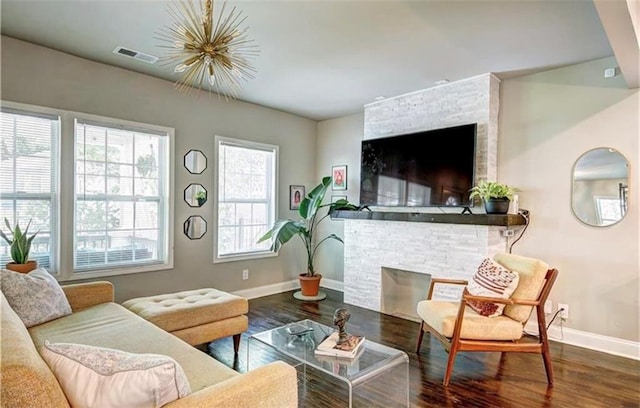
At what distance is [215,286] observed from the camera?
465cm

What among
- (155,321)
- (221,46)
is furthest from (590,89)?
(155,321)

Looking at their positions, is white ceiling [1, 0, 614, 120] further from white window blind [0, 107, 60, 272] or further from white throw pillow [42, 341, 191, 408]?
white throw pillow [42, 341, 191, 408]

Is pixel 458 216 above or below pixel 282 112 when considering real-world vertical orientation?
below

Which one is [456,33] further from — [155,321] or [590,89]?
[155,321]

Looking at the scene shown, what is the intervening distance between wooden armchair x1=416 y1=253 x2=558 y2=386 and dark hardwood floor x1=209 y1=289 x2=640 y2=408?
0.15m

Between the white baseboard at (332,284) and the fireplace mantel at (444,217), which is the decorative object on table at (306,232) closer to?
the white baseboard at (332,284)

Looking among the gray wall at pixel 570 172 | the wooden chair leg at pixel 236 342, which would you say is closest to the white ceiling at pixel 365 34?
the gray wall at pixel 570 172

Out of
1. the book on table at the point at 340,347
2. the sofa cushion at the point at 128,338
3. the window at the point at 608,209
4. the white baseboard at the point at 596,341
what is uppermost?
the window at the point at 608,209

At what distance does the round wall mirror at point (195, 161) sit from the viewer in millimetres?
4352

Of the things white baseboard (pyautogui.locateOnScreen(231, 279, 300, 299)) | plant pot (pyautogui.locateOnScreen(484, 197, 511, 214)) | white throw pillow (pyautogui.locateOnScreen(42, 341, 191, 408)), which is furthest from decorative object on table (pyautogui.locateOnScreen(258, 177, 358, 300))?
white throw pillow (pyautogui.locateOnScreen(42, 341, 191, 408))

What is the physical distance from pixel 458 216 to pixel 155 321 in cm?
294

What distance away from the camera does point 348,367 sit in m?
2.16

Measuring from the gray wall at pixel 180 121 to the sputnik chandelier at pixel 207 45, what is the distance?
1.13 feet

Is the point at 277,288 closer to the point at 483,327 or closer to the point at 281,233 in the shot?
the point at 281,233
